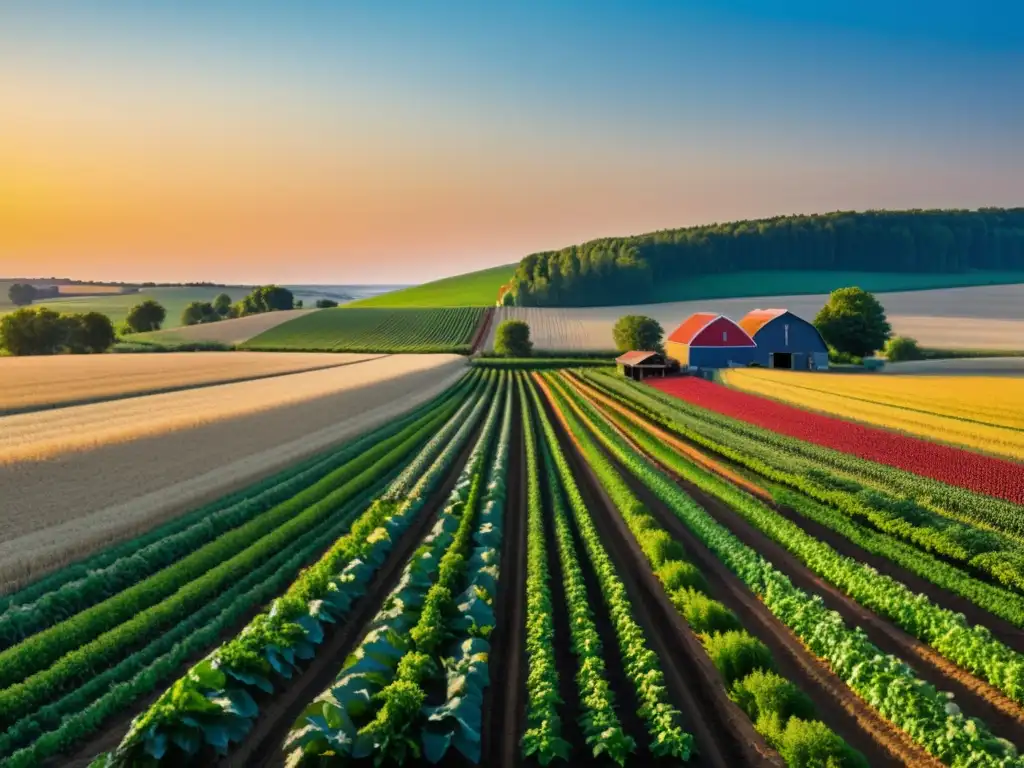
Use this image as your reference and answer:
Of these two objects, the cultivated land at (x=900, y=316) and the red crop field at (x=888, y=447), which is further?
the cultivated land at (x=900, y=316)

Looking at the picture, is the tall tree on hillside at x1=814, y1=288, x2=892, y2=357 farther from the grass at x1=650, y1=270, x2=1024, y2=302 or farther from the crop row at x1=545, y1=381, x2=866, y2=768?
the crop row at x1=545, y1=381, x2=866, y2=768

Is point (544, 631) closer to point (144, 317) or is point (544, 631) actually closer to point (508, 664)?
point (508, 664)

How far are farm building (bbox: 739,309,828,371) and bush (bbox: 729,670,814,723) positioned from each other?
55733 mm

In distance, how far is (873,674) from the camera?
9.52m

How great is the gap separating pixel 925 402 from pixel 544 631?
2764 cm

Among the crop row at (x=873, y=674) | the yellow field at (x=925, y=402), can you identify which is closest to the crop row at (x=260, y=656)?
the crop row at (x=873, y=674)

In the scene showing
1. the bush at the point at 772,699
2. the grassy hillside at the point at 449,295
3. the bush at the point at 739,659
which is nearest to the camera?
the bush at the point at 772,699

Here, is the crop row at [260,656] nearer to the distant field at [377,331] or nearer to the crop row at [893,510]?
the crop row at [893,510]

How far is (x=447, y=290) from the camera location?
183875 millimetres

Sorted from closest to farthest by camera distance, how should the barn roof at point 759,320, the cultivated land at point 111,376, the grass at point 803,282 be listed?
the cultivated land at point 111,376 → the barn roof at point 759,320 → the grass at point 803,282

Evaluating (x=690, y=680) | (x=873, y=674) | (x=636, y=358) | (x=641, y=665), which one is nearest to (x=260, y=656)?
(x=641, y=665)

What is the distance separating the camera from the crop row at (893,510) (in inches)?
512

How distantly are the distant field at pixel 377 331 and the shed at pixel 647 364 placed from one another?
3437 cm

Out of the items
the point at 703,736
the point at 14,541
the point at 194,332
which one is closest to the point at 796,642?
the point at 703,736
